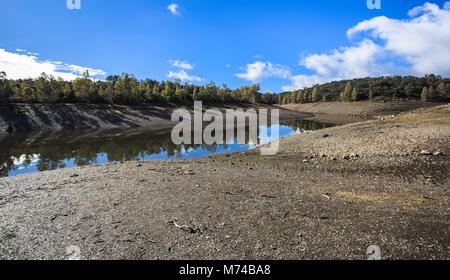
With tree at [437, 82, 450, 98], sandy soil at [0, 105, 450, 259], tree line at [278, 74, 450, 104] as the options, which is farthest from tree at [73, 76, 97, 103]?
tree at [437, 82, 450, 98]

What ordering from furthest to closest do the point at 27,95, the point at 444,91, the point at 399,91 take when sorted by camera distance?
the point at 399,91
the point at 444,91
the point at 27,95

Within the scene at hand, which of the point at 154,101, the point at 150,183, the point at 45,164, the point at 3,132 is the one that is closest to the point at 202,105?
the point at 154,101

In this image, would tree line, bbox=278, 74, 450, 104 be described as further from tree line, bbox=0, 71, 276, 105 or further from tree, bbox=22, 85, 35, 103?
tree, bbox=22, 85, 35, 103

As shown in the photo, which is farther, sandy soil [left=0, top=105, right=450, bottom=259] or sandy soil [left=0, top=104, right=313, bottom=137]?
sandy soil [left=0, top=104, right=313, bottom=137]

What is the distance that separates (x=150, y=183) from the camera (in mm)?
10766

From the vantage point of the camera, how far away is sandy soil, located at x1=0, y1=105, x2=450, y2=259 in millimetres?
5152

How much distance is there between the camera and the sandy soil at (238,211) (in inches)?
203

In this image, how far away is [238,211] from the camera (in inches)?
286

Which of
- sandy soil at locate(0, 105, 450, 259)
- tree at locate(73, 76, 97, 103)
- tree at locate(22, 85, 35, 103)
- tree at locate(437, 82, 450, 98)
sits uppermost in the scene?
tree at locate(437, 82, 450, 98)

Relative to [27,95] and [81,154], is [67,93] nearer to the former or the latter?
[27,95]

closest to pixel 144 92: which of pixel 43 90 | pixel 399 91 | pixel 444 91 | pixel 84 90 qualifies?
pixel 84 90

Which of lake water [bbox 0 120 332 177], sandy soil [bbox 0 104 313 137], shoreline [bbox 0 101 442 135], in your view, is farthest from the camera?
shoreline [bbox 0 101 442 135]

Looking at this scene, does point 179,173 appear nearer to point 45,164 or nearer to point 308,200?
point 308,200
